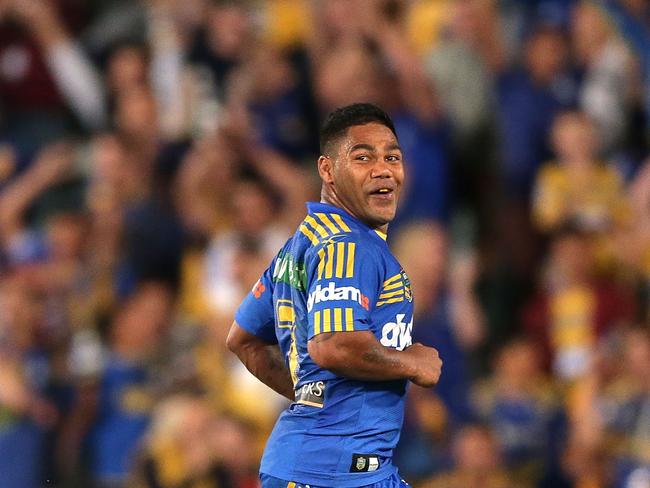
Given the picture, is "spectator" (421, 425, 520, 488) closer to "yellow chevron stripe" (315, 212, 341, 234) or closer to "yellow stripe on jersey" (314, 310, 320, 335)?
"yellow chevron stripe" (315, 212, 341, 234)

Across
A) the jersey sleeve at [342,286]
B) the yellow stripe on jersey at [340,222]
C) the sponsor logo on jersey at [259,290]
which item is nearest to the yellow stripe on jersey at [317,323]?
the jersey sleeve at [342,286]

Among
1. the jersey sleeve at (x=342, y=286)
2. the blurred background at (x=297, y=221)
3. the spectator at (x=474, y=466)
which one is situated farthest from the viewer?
the blurred background at (x=297, y=221)

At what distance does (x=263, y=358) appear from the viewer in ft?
16.2

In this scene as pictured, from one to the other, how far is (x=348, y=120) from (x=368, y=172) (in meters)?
0.20

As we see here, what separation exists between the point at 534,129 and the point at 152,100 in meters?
3.48

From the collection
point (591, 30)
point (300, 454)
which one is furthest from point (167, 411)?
point (300, 454)

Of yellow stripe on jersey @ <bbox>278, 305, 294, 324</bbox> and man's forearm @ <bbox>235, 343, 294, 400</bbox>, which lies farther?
man's forearm @ <bbox>235, 343, 294, 400</bbox>

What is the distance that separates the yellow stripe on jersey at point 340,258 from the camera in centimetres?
415

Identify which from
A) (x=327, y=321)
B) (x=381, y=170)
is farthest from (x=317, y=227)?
(x=327, y=321)

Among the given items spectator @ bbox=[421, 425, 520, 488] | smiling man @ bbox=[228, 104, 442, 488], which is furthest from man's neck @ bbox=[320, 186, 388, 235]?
spectator @ bbox=[421, 425, 520, 488]

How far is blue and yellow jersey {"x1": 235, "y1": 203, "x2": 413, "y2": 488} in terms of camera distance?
4.18 metres

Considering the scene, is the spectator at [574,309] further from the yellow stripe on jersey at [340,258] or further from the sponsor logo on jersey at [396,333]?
the yellow stripe on jersey at [340,258]

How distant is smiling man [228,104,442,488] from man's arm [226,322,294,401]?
33 centimetres

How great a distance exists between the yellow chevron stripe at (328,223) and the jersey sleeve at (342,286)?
55 millimetres
